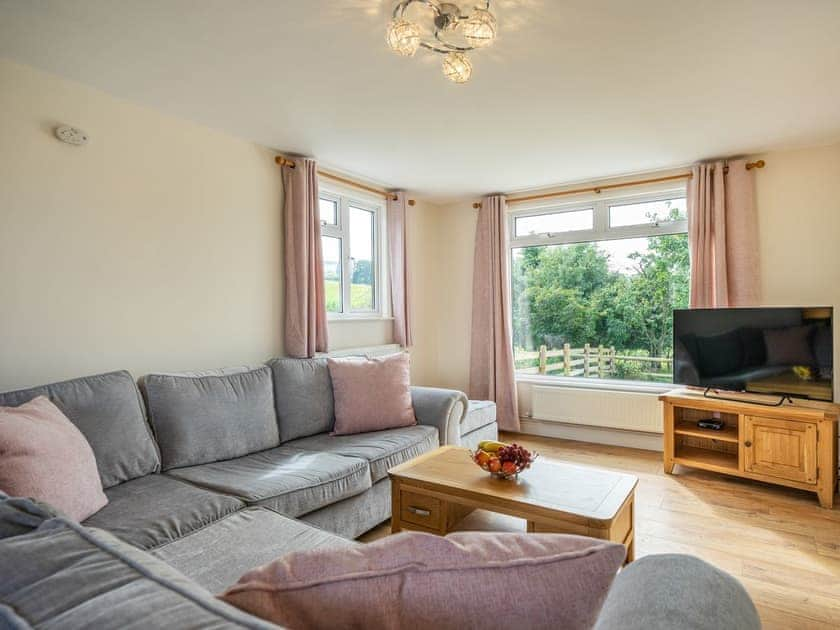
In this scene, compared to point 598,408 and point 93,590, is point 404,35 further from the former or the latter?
point 598,408

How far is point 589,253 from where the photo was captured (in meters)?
4.62

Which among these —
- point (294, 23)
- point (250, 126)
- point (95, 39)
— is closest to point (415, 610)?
point (294, 23)

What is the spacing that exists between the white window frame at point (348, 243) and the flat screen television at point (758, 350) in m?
2.56

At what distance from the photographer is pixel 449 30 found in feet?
6.47

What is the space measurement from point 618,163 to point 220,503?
374cm

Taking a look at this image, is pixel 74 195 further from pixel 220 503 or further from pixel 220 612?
pixel 220 612

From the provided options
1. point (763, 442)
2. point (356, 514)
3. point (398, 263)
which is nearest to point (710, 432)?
point (763, 442)

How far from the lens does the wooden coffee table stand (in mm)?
1914

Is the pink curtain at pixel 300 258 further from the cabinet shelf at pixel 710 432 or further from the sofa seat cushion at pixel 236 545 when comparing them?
the cabinet shelf at pixel 710 432

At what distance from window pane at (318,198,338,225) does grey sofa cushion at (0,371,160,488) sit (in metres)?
2.16

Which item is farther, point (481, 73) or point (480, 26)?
point (481, 73)

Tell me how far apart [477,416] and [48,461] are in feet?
9.13

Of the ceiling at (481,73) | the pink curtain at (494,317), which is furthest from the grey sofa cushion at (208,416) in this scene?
the pink curtain at (494,317)

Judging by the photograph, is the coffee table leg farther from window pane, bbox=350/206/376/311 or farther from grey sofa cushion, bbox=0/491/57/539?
window pane, bbox=350/206/376/311
